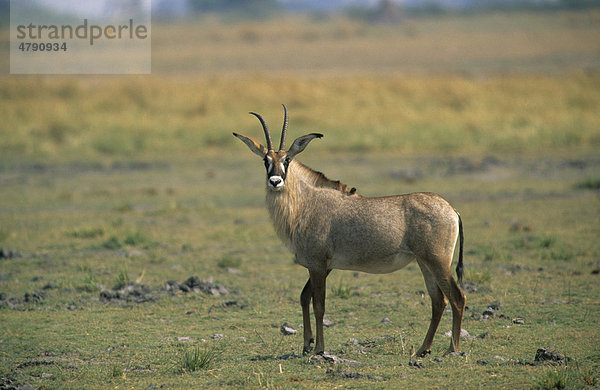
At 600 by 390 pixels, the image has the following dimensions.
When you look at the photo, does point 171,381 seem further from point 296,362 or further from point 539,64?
point 539,64

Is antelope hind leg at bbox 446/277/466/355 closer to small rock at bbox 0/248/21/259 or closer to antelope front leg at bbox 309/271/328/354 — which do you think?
antelope front leg at bbox 309/271/328/354

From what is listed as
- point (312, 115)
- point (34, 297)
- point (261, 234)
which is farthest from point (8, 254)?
point (312, 115)

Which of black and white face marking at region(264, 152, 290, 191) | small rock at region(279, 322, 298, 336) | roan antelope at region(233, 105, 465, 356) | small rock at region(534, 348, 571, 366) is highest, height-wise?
black and white face marking at region(264, 152, 290, 191)

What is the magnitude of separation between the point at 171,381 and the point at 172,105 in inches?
1028

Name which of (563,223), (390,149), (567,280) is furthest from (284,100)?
(567,280)

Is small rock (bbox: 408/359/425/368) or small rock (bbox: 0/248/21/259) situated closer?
small rock (bbox: 408/359/425/368)

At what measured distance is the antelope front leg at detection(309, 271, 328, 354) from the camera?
24.8 ft

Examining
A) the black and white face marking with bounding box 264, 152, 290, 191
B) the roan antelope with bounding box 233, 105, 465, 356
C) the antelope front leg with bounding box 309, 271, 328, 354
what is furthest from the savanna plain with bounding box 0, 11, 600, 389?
the black and white face marking with bounding box 264, 152, 290, 191

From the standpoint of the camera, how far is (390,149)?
85.7ft

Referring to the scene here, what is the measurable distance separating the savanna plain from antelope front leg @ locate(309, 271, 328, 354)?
25 centimetres

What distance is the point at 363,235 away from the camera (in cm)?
763

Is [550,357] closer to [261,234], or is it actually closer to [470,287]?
[470,287]

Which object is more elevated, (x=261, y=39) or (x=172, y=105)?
(x=261, y=39)

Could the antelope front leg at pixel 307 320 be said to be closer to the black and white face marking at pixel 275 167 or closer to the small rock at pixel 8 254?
the black and white face marking at pixel 275 167
